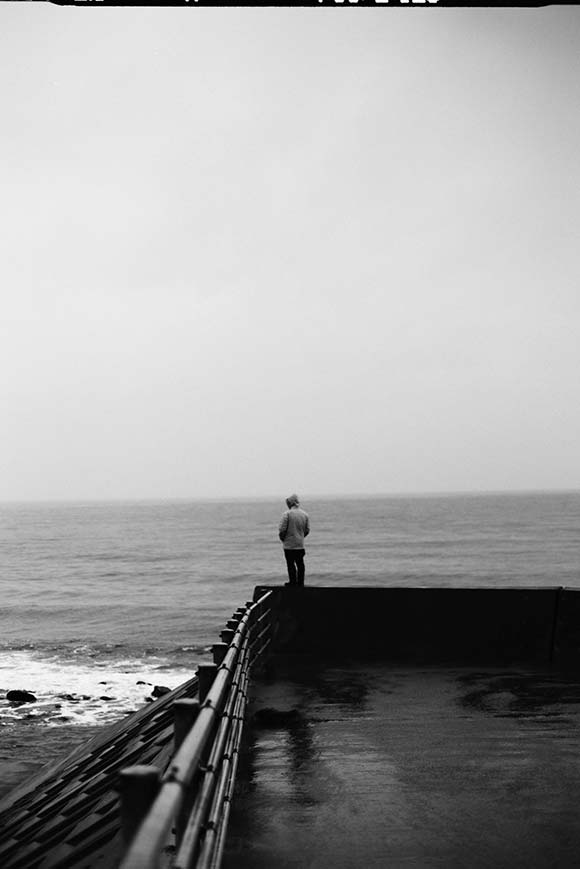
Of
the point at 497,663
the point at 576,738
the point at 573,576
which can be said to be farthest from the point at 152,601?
the point at 576,738

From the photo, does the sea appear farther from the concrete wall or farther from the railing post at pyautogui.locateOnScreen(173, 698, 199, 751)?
the railing post at pyautogui.locateOnScreen(173, 698, 199, 751)

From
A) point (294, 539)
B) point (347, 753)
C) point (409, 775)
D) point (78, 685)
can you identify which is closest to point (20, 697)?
point (78, 685)

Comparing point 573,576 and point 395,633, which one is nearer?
point 395,633

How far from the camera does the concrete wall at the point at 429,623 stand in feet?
36.3

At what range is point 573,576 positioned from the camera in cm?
5559

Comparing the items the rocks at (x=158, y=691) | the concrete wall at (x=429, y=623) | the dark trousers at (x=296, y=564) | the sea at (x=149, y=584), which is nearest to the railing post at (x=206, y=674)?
the concrete wall at (x=429, y=623)

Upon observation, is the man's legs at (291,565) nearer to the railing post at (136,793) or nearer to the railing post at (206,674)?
the railing post at (206,674)

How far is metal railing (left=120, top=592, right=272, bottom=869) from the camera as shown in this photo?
1.79 meters

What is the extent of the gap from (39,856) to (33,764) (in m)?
8.83

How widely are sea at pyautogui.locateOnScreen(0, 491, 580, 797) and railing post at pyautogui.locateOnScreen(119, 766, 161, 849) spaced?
13060mm

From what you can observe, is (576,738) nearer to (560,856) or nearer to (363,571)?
(560,856)

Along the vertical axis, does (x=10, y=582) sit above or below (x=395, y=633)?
below

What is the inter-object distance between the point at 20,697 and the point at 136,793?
23.6 m

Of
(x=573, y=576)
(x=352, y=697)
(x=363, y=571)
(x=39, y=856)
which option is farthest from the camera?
(x=363, y=571)
